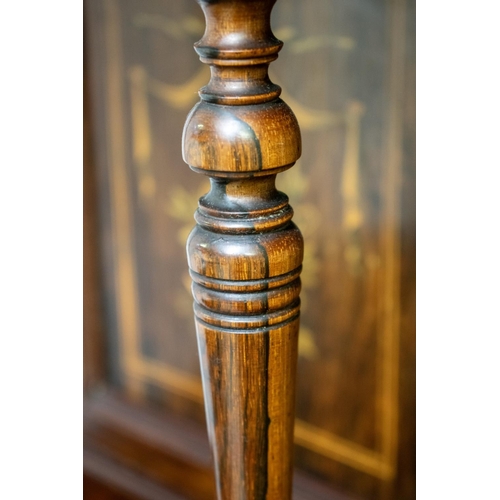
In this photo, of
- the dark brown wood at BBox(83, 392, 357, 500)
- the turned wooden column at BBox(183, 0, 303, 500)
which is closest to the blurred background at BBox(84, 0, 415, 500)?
the dark brown wood at BBox(83, 392, 357, 500)

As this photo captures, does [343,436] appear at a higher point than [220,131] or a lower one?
lower

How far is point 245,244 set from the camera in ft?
1.24

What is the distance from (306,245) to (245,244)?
0.51m

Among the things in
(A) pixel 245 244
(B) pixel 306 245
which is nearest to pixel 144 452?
(B) pixel 306 245

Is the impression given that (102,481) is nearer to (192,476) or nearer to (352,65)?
(192,476)

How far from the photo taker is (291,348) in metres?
0.42

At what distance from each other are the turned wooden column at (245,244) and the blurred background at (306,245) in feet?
1.27

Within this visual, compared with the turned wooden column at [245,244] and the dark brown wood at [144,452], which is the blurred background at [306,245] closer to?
the dark brown wood at [144,452]

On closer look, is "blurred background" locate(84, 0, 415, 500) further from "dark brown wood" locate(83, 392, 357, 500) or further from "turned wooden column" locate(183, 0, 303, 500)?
"turned wooden column" locate(183, 0, 303, 500)

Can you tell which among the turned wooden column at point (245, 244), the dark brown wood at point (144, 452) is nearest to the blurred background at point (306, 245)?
the dark brown wood at point (144, 452)

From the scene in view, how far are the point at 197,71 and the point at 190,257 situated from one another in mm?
574

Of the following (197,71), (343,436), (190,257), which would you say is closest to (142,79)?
(197,71)

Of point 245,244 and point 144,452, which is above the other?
point 245,244

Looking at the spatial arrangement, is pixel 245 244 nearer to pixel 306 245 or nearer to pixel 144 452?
pixel 306 245
